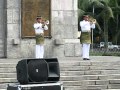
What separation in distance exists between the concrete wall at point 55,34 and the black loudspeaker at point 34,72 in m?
11.1

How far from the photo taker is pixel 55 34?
19562mm

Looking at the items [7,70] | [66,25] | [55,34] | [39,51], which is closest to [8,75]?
[7,70]

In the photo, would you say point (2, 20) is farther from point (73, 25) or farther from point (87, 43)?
point (87, 43)

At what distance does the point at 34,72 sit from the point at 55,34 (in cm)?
1175

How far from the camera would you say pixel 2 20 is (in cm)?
1986

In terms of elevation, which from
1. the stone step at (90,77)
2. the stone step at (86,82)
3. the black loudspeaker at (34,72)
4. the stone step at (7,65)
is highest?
the black loudspeaker at (34,72)

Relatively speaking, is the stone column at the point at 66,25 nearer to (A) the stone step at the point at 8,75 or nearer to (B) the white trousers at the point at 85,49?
(B) the white trousers at the point at 85,49

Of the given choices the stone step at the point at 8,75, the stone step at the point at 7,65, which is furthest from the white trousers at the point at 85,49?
the stone step at the point at 8,75

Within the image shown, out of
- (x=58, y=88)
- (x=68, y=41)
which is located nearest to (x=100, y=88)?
(x=68, y=41)

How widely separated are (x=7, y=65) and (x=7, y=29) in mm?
4015

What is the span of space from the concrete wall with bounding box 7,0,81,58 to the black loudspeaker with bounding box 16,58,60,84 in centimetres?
1113

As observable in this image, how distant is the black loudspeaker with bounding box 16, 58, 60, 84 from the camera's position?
7820mm

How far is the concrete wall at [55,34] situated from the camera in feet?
63.1

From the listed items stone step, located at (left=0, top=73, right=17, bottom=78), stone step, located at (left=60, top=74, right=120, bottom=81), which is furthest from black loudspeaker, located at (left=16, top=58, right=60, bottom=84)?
stone step, located at (left=0, top=73, right=17, bottom=78)
